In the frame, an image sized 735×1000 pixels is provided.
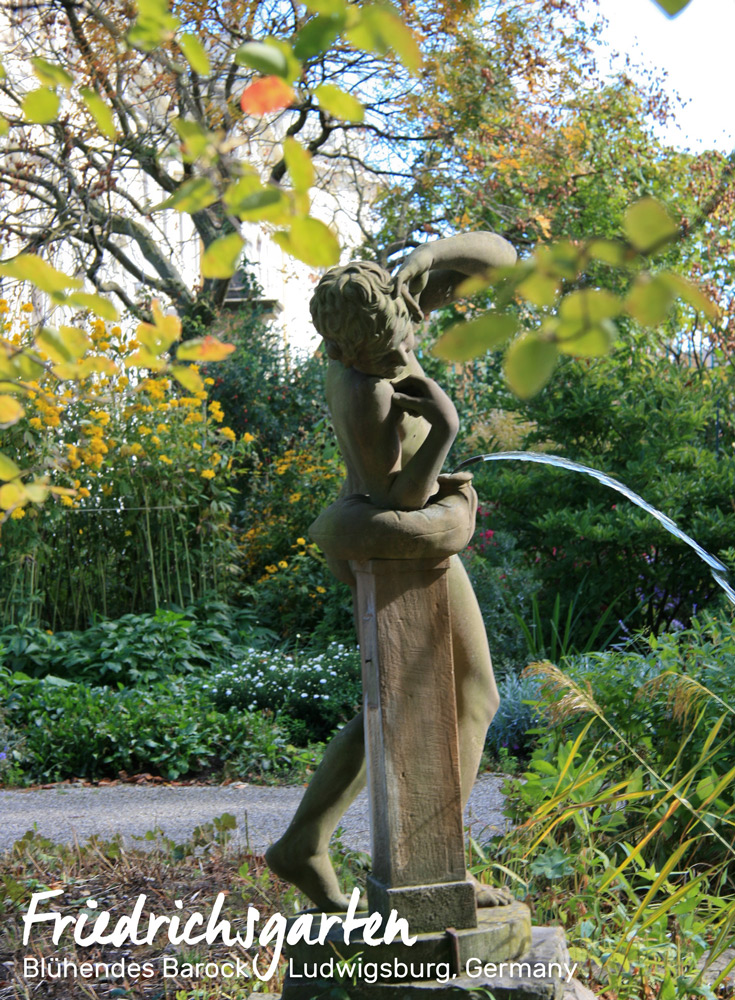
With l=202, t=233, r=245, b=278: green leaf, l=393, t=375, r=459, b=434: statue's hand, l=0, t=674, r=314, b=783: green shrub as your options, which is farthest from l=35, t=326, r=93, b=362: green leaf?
l=0, t=674, r=314, b=783: green shrub

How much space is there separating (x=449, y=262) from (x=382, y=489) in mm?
697

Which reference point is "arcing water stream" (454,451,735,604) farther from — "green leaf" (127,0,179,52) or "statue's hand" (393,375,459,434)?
"green leaf" (127,0,179,52)

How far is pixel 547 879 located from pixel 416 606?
1.46 meters

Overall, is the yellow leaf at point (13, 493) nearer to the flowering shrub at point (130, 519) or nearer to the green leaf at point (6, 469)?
the green leaf at point (6, 469)

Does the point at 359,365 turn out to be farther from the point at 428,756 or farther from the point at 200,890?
the point at 200,890

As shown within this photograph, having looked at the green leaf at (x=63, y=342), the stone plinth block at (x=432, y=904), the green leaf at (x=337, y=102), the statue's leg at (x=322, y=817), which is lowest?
the stone plinth block at (x=432, y=904)

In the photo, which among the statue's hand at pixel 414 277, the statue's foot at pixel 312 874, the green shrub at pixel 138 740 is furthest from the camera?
the green shrub at pixel 138 740

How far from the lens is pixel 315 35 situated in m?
0.80

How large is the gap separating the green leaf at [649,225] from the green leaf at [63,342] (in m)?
0.70

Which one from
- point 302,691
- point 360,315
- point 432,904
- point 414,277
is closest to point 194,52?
point 360,315

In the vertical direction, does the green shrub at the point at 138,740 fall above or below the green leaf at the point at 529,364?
below

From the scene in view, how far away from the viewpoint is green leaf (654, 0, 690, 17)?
0.74m

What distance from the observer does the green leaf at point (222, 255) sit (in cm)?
93

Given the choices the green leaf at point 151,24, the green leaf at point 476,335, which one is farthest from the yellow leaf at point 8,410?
the green leaf at point 476,335
